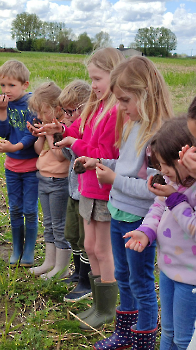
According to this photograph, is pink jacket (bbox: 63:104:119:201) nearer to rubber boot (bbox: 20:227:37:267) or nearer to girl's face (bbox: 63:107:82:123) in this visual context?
girl's face (bbox: 63:107:82:123)

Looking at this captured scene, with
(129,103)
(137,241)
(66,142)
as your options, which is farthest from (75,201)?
(137,241)

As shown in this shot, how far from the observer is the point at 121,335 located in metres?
2.48

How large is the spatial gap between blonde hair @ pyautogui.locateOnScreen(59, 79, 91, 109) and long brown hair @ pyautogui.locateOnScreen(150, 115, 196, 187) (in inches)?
50.3

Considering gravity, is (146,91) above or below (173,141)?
above

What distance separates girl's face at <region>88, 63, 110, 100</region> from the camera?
8.18 ft

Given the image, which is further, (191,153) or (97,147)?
(97,147)

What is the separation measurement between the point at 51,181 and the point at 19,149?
424 mm

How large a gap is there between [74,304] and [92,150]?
1295 mm

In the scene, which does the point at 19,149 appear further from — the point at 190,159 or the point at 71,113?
the point at 190,159

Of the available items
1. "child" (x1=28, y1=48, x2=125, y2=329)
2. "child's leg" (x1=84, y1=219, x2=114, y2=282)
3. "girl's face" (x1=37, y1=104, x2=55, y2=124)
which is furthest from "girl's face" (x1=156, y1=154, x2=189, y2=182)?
"girl's face" (x1=37, y1=104, x2=55, y2=124)

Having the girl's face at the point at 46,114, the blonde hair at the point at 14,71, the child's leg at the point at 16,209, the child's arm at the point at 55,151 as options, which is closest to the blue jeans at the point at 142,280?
the child's arm at the point at 55,151

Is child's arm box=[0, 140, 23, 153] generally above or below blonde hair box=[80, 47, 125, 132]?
below

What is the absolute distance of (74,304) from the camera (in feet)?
9.78

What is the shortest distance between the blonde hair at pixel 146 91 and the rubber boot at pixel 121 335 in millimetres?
1114
